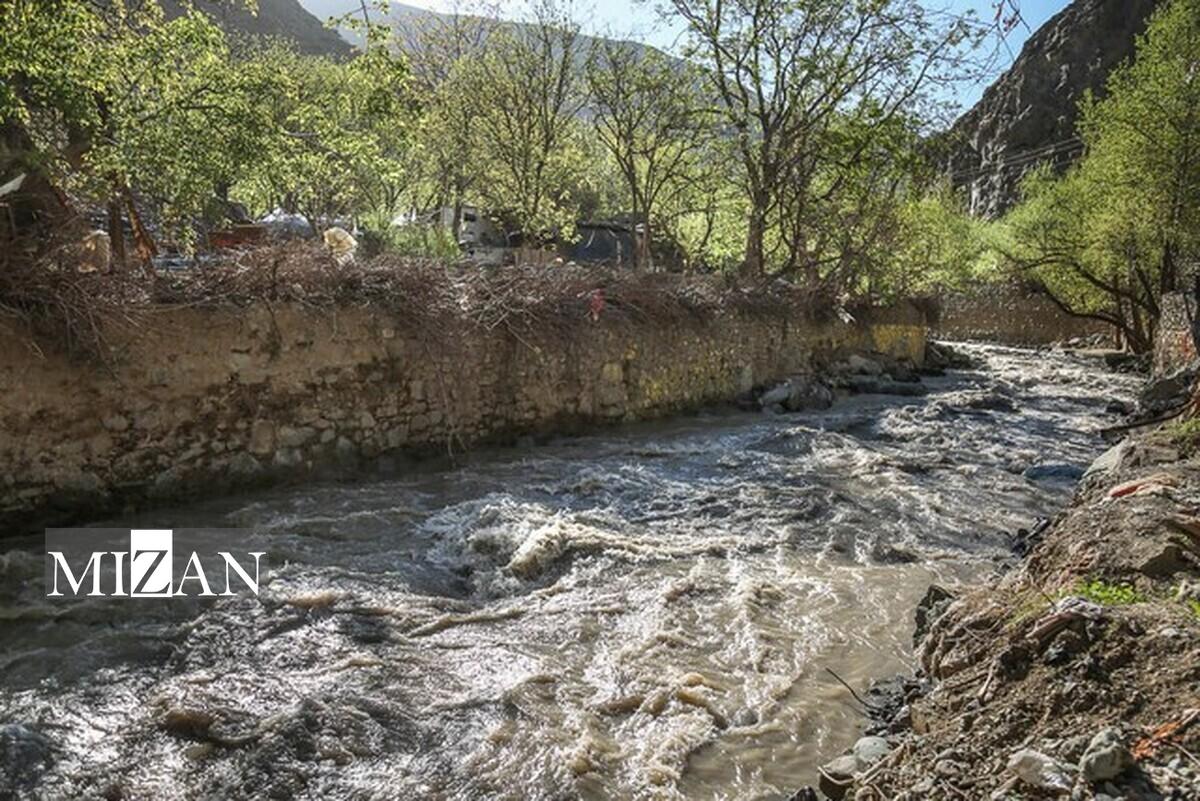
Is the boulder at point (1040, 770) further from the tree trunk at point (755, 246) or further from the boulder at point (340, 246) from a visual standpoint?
the tree trunk at point (755, 246)

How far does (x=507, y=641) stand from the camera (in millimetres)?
4160

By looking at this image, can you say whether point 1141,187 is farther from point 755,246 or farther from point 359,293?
point 359,293

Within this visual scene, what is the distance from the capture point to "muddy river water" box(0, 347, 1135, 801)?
3025mm

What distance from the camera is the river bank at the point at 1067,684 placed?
1.89m

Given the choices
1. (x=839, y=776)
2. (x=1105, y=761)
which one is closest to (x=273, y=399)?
(x=839, y=776)

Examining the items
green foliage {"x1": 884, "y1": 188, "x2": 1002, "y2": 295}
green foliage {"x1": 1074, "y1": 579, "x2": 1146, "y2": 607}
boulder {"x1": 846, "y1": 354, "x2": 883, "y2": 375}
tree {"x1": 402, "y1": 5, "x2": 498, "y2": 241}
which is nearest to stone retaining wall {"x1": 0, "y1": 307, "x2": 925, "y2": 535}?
boulder {"x1": 846, "y1": 354, "x2": 883, "y2": 375}

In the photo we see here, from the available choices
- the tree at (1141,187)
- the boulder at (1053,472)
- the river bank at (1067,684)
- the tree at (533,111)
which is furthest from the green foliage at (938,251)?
the river bank at (1067,684)

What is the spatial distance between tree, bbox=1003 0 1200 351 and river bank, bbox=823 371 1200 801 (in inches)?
645

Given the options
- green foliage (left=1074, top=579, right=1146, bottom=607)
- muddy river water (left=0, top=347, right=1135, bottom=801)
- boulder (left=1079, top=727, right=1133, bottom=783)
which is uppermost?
green foliage (left=1074, top=579, right=1146, bottom=607)

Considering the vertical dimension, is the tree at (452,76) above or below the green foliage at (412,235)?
above

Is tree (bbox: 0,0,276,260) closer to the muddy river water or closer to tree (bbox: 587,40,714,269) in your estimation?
the muddy river water

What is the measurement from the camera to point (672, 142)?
1559cm

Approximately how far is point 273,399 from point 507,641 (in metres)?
4.16

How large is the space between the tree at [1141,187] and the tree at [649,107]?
9.98 meters
